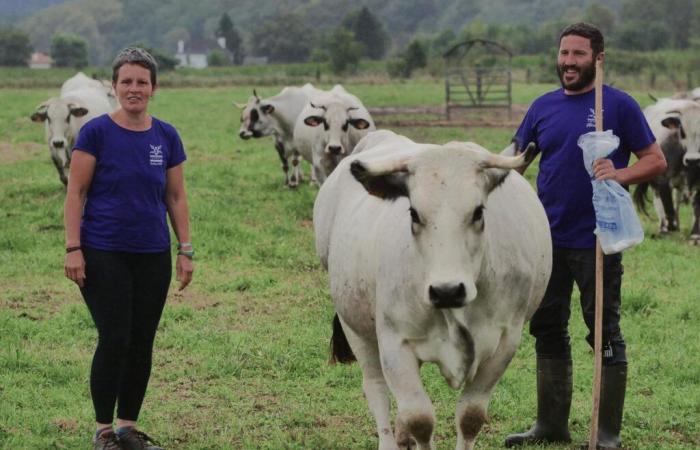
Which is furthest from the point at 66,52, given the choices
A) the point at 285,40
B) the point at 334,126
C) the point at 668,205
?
the point at 668,205

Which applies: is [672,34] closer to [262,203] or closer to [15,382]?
[262,203]

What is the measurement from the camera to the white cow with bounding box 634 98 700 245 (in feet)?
44.7

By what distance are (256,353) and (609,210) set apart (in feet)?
11.6

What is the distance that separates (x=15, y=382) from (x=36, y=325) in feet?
5.52

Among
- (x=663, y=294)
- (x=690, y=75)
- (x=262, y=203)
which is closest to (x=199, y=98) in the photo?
(x=690, y=75)

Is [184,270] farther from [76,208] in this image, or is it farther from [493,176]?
[493,176]

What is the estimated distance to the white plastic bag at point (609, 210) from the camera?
5.66m

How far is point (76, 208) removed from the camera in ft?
18.6

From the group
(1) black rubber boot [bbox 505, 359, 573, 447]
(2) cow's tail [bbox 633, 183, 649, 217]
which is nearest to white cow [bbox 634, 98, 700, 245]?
(2) cow's tail [bbox 633, 183, 649, 217]

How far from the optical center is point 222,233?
13398 millimetres

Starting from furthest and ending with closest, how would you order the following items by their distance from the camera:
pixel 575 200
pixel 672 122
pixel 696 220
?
1. pixel 696 220
2. pixel 672 122
3. pixel 575 200

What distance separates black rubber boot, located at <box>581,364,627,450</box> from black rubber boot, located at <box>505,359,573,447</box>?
0.23 meters

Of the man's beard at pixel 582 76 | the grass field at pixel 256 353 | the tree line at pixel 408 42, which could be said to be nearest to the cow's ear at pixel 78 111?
the grass field at pixel 256 353

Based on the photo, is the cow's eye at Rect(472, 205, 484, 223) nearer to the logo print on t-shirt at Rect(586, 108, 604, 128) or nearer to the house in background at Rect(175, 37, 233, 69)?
the logo print on t-shirt at Rect(586, 108, 604, 128)
